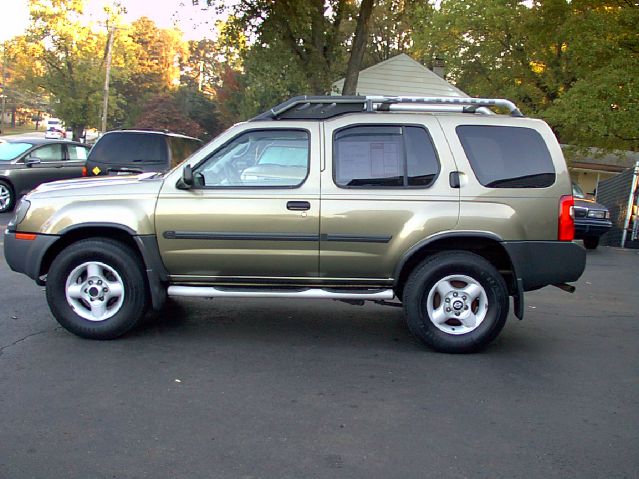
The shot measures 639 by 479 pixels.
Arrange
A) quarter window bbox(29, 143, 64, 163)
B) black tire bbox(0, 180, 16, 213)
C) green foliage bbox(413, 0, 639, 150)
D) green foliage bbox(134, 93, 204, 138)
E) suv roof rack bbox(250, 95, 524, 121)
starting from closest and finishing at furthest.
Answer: suv roof rack bbox(250, 95, 524, 121), black tire bbox(0, 180, 16, 213), quarter window bbox(29, 143, 64, 163), green foliage bbox(413, 0, 639, 150), green foliage bbox(134, 93, 204, 138)

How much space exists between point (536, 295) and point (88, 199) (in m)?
5.60

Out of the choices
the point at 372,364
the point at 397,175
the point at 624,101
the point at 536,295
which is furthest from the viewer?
the point at 624,101

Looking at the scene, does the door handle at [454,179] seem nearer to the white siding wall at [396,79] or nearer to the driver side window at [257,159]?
the driver side window at [257,159]

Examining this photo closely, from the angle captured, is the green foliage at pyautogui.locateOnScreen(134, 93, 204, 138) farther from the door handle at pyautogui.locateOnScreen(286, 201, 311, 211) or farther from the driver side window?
the door handle at pyautogui.locateOnScreen(286, 201, 311, 211)

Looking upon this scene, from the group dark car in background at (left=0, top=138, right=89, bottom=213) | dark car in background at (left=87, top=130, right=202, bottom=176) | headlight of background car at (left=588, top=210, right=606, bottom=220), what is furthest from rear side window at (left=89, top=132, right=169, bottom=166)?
headlight of background car at (left=588, top=210, right=606, bottom=220)

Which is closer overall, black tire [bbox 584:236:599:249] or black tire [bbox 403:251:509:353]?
black tire [bbox 403:251:509:353]

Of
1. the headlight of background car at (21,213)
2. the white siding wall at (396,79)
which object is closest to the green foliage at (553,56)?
the white siding wall at (396,79)

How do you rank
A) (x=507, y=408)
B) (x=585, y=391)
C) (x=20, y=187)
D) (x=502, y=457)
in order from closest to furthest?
(x=502, y=457) → (x=507, y=408) → (x=585, y=391) → (x=20, y=187)

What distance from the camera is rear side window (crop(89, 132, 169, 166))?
472 inches

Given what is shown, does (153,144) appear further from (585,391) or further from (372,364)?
(585,391)

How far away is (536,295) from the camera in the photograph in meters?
8.43

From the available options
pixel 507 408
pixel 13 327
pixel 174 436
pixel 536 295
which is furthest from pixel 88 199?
pixel 536 295

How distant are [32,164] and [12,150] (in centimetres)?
74

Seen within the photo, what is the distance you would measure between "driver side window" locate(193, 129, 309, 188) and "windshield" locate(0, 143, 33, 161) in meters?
11.1
